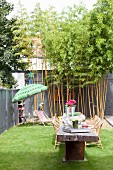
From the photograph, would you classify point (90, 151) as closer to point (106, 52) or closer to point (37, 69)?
point (106, 52)

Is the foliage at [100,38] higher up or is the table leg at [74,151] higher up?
the foliage at [100,38]

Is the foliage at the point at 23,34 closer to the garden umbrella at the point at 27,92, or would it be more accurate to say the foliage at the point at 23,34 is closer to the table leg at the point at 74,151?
the garden umbrella at the point at 27,92

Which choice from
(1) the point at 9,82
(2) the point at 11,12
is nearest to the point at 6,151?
(1) the point at 9,82

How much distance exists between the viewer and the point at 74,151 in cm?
543

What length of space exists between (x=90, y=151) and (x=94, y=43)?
585cm

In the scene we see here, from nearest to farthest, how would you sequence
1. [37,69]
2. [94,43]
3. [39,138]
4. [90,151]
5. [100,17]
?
[90,151]
[39,138]
[100,17]
[94,43]
[37,69]

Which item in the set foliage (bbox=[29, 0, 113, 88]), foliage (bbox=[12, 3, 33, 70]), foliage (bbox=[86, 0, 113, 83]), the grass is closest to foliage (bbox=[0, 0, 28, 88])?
foliage (bbox=[12, 3, 33, 70])

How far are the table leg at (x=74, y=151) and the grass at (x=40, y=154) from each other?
0.17 m

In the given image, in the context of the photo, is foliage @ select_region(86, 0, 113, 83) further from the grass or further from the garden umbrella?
the grass

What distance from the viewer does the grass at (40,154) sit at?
5.07 metres

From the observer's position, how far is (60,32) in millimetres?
11484

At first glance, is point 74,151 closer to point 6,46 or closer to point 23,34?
point 23,34

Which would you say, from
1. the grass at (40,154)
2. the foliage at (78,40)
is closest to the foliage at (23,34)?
the foliage at (78,40)

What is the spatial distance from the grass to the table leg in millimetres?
170
